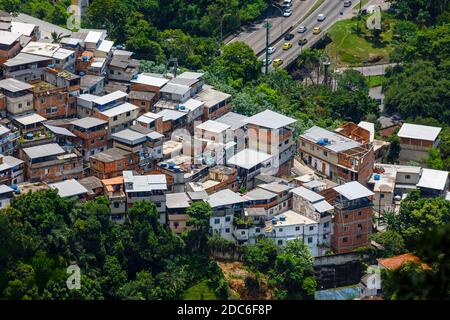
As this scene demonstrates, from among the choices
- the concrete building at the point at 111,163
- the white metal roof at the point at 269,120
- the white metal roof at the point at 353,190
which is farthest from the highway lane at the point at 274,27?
the concrete building at the point at 111,163

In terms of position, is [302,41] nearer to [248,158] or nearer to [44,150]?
[248,158]

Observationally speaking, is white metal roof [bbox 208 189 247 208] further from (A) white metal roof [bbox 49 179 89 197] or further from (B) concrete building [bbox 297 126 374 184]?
(B) concrete building [bbox 297 126 374 184]

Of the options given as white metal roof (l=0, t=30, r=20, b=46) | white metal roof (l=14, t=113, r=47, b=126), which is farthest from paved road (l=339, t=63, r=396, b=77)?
white metal roof (l=14, t=113, r=47, b=126)

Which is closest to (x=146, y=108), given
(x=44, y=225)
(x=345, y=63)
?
(x=44, y=225)

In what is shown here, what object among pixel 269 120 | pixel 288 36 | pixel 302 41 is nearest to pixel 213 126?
pixel 269 120

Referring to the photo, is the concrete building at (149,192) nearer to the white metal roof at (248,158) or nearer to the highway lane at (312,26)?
the white metal roof at (248,158)

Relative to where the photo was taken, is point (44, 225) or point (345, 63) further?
point (345, 63)

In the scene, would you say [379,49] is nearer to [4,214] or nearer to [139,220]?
[139,220]
